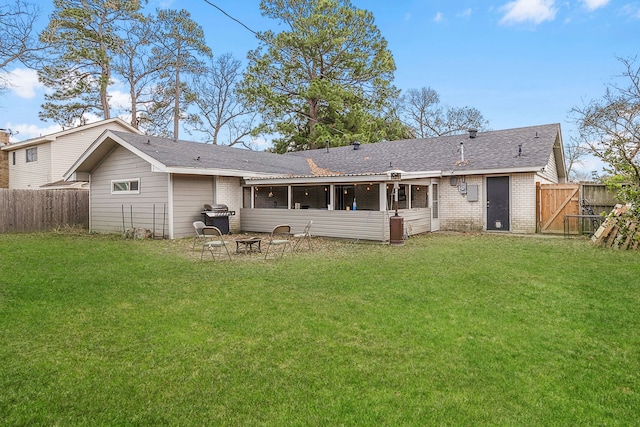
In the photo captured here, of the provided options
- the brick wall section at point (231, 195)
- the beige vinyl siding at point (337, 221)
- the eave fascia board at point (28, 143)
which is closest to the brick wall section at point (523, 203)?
the beige vinyl siding at point (337, 221)

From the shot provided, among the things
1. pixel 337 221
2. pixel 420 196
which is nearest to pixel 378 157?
pixel 420 196

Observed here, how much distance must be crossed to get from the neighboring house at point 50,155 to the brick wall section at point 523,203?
67.4 feet

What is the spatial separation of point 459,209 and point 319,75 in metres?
19.1

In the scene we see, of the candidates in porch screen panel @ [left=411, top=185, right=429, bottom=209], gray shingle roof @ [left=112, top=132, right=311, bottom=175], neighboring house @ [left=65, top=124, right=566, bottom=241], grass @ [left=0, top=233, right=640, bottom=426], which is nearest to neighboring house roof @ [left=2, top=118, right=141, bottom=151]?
neighboring house @ [left=65, top=124, right=566, bottom=241]

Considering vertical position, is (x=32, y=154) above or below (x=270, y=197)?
above

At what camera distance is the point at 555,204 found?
13.4 m

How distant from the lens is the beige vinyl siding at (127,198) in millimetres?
12883

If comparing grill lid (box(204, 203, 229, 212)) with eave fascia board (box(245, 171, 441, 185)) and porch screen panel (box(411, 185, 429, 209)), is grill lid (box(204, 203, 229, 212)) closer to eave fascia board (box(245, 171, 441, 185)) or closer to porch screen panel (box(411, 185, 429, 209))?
eave fascia board (box(245, 171, 441, 185))

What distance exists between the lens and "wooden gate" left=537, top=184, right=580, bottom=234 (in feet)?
43.0

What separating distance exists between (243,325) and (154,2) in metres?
28.9

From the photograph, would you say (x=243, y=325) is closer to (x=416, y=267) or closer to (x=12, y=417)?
(x=12, y=417)

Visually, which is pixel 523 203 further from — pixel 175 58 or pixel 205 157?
pixel 175 58

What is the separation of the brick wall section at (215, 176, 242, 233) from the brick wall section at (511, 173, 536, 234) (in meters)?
10.1

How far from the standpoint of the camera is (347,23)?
28750mm
